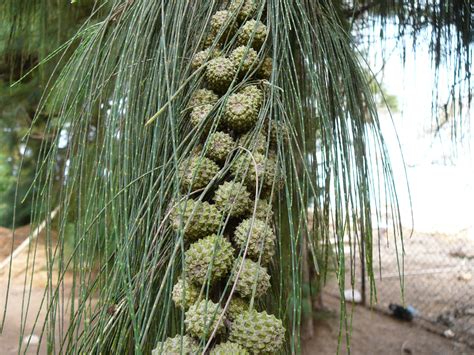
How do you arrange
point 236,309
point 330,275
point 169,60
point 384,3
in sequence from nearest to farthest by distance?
point 236,309
point 169,60
point 384,3
point 330,275

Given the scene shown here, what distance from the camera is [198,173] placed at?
1.49 ft

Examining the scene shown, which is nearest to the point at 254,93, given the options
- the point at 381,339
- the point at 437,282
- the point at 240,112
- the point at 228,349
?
the point at 240,112

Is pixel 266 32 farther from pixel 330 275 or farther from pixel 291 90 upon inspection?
pixel 330 275

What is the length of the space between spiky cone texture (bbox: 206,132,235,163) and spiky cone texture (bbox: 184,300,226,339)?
0.48 ft

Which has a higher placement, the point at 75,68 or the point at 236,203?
the point at 75,68

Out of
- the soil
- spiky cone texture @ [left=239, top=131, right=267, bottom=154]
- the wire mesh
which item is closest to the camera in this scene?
spiky cone texture @ [left=239, top=131, right=267, bottom=154]

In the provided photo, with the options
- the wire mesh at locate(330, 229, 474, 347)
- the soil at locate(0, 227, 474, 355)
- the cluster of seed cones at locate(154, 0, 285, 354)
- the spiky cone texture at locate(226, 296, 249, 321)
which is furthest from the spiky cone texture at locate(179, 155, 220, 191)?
the wire mesh at locate(330, 229, 474, 347)

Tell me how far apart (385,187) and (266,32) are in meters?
0.21

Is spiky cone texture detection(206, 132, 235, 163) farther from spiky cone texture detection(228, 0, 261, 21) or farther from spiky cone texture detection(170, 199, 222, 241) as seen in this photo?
spiky cone texture detection(228, 0, 261, 21)

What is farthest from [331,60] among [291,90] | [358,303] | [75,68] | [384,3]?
[358,303]

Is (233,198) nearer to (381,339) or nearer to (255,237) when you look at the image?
(255,237)

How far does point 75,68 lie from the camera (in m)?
0.60

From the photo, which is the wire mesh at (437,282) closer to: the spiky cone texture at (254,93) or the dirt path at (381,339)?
the dirt path at (381,339)

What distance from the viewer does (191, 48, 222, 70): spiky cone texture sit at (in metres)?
0.53
